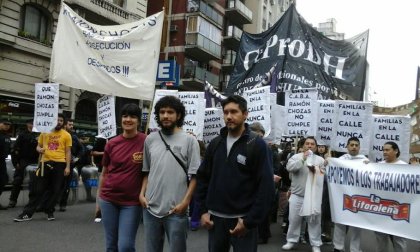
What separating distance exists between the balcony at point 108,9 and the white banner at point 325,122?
15.5 m

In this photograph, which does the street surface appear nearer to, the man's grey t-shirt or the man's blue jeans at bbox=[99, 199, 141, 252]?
the man's blue jeans at bbox=[99, 199, 141, 252]

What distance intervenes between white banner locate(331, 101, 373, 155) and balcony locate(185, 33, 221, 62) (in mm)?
27021

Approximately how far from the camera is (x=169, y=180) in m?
3.83

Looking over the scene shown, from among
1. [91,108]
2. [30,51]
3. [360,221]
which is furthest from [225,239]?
[91,108]

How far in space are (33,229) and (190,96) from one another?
141 inches

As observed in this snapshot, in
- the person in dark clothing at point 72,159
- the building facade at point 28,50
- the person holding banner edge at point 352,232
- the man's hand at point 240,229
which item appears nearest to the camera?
the man's hand at point 240,229

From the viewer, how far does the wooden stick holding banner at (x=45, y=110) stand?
26.1 ft

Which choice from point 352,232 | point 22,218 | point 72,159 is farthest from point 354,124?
point 22,218

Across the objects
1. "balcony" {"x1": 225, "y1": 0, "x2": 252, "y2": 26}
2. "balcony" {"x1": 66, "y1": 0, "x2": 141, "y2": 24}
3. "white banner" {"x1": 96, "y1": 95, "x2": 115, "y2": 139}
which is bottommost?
"white banner" {"x1": 96, "y1": 95, "x2": 115, "y2": 139}

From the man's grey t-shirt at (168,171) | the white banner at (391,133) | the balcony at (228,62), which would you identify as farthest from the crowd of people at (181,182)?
the balcony at (228,62)

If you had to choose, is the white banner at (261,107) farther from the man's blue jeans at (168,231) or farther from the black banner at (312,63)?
the man's blue jeans at (168,231)

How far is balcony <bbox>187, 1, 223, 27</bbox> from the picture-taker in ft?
117

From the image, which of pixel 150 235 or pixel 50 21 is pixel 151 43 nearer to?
pixel 150 235

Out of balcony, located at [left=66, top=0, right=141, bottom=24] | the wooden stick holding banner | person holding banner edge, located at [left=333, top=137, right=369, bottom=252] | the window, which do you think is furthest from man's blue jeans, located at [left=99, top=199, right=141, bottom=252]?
balcony, located at [left=66, top=0, right=141, bottom=24]
